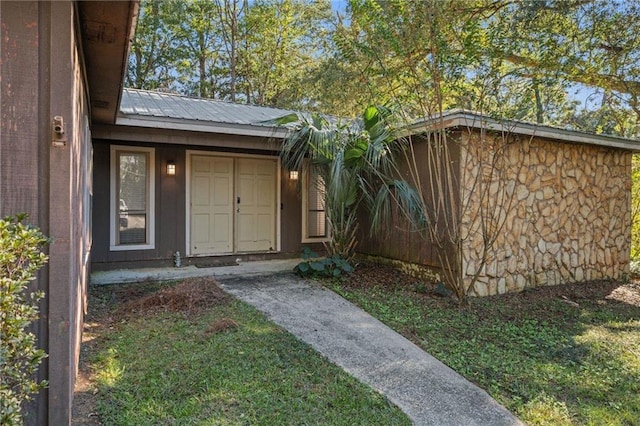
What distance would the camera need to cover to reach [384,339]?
4094 millimetres

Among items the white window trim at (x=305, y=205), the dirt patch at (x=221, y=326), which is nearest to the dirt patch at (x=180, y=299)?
the dirt patch at (x=221, y=326)

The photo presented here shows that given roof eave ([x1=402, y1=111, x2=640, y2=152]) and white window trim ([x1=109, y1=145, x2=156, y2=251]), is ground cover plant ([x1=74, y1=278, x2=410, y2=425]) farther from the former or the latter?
roof eave ([x1=402, y1=111, x2=640, y2=152])

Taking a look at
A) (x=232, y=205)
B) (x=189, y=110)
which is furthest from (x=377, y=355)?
(x=189, y=110)

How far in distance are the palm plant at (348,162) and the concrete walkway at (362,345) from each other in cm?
125

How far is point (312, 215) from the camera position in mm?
8227

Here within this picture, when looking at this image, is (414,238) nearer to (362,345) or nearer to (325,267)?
(325,267)

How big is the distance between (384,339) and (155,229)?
4.42 meters

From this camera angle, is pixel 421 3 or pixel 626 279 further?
pixel 626 279

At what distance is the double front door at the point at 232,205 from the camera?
7.19 meters

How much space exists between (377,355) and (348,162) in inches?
123

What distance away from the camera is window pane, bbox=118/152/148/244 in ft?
21.5

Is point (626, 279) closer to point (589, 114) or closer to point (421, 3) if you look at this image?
point (589, 114)

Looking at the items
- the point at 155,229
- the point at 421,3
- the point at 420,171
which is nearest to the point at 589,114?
the point at 420,171

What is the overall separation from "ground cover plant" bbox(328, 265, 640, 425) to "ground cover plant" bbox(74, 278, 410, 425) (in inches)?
45.9
